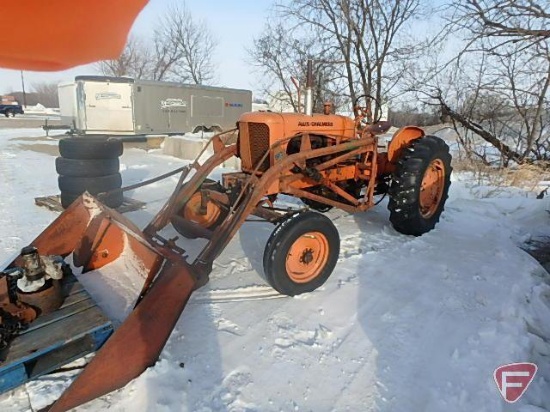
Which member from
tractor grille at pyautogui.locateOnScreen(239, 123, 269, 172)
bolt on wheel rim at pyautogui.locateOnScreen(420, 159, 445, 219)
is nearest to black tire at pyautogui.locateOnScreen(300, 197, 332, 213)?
bolt on wheel rim at pyautogui.locateOnScreen(420, 159, 445, 219)

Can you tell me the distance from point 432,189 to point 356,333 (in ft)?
9.32

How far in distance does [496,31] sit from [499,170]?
340cm

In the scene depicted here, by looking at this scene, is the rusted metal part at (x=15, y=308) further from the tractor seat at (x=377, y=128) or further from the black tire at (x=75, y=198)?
the tractor seat at (x=377, y=128)

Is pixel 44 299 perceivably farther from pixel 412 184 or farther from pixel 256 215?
pixel 412 184

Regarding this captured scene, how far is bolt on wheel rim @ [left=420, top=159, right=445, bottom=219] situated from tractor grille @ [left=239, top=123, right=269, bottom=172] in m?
2.22

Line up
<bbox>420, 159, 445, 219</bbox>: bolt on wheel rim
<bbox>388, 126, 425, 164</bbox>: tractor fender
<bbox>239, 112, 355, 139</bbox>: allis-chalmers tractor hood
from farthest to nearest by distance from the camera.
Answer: <bbox>420, 159, 445, 219</bbox>: bolt on wheel rim < <bbox>388, 126, 425, 164</bbox>: tractor fender < <bbox>239, 112, 355, 139</bbox>: allis-chalmers tractor hood

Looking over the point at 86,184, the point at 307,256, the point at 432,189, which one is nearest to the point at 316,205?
the point at 432,189

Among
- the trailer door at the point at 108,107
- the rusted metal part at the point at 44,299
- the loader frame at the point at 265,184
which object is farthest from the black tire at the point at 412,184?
the trailer door at the point at 108,107

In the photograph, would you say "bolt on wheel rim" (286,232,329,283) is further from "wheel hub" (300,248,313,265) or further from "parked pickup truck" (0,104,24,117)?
"parked pickup truck" (0,104,24,117)

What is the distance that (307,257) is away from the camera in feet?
10.7

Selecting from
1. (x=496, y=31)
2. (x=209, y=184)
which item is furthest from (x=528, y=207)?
(x=209, y=184)

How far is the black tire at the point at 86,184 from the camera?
5.00 m

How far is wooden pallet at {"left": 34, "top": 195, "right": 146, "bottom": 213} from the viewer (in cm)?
535

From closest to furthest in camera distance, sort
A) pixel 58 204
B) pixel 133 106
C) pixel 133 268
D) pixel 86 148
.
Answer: pixel 133 268
pixel 86 148
pixel 58 204
pixel 133 106
